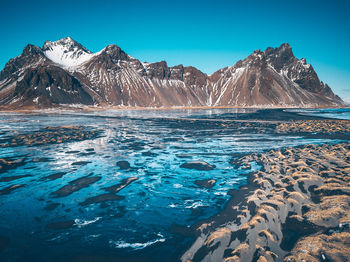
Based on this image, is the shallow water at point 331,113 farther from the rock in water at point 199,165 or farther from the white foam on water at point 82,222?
the white foam on water at point 82,222

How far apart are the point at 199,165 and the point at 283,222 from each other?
27.3ft

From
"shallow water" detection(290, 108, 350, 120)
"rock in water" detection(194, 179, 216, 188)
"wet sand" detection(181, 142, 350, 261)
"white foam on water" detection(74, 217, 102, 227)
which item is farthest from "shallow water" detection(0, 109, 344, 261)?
"shallow water" detection(290, 108, 350, 120)

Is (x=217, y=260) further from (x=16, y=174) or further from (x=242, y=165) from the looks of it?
(x=16, y=174)

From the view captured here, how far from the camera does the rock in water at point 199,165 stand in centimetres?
1478

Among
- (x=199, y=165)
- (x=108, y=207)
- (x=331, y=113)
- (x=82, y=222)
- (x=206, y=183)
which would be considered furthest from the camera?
(x=331, y=113)

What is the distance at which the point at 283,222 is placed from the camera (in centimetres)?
749

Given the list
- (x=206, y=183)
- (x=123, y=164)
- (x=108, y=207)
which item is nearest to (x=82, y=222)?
(x=108, y=207)

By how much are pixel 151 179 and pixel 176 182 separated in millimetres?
1694

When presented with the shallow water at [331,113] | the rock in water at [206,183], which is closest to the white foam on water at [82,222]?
the rock in water at [206,183]

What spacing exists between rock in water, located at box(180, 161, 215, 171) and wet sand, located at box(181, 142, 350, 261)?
3.36 meters

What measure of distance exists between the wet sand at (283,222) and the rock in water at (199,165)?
11.0 ft

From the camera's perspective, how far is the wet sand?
19.7ft

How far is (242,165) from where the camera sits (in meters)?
15.0

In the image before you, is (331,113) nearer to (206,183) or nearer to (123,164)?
(206,183)
